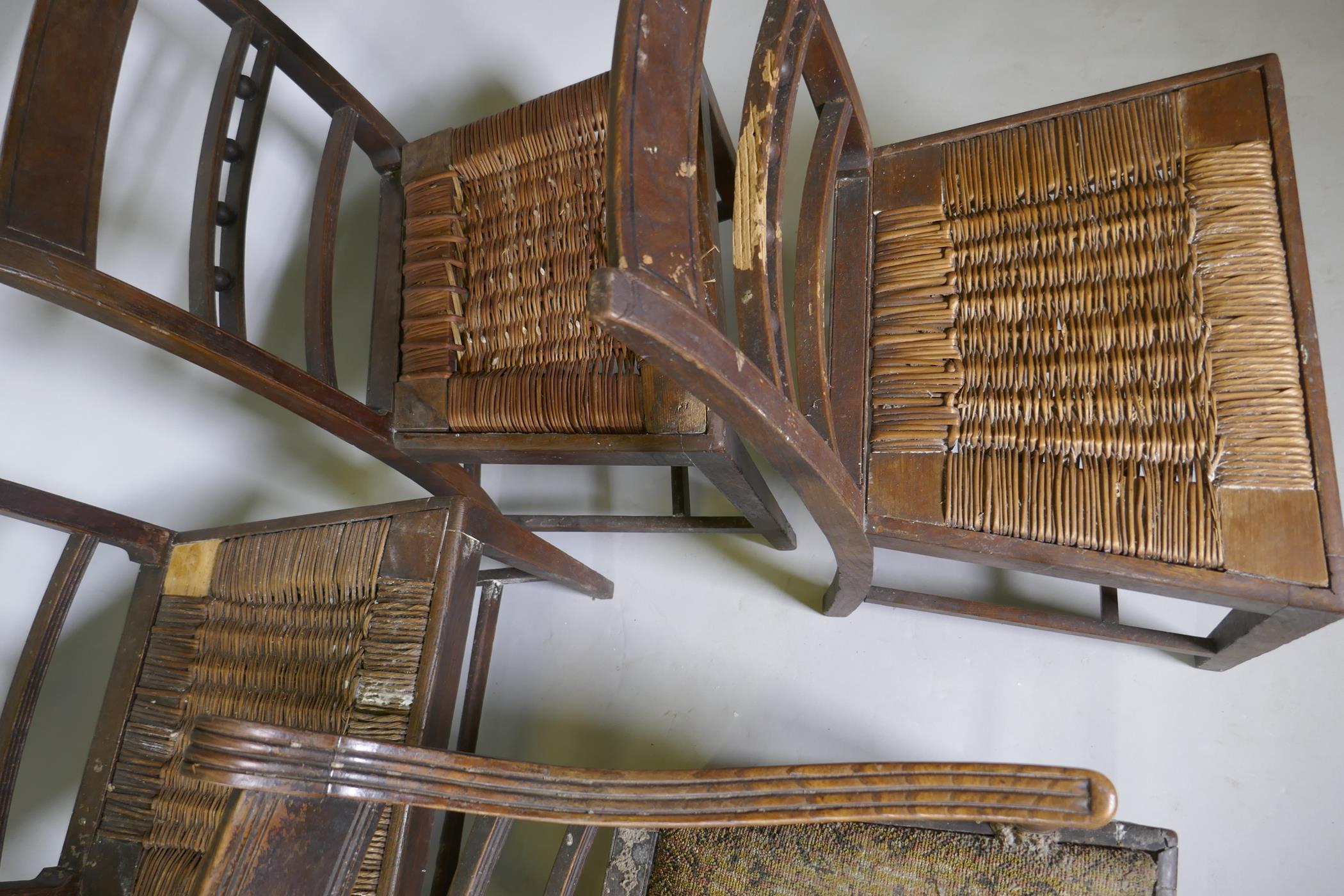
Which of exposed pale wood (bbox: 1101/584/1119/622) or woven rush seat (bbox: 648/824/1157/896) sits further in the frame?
exposed pale wood (bbox: 1101/584/1119/622)

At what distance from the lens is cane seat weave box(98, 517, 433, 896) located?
36.8 inches

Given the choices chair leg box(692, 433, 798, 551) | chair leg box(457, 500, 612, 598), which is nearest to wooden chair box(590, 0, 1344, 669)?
chair leg box(692, 433, 798, 551)

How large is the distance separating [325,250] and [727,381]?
0.81m

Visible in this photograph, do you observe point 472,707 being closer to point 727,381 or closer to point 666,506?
point 666,506

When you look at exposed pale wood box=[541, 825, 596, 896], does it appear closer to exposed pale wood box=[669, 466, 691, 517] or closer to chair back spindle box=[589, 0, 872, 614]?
chair back spindle box=[589, 0, 872, 614]

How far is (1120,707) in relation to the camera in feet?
4.11

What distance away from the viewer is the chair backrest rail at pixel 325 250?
1.09m

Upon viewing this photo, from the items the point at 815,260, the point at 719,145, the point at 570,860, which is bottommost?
the point at 570,860

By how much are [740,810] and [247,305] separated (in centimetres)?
131

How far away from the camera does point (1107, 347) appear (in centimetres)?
89

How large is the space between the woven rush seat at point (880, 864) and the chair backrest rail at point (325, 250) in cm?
76

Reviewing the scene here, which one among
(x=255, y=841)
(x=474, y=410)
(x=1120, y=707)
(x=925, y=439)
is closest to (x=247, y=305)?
(x=474, y=410)

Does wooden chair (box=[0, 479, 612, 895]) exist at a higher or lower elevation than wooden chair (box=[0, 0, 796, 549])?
lower

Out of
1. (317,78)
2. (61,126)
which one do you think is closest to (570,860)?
(61,126)
